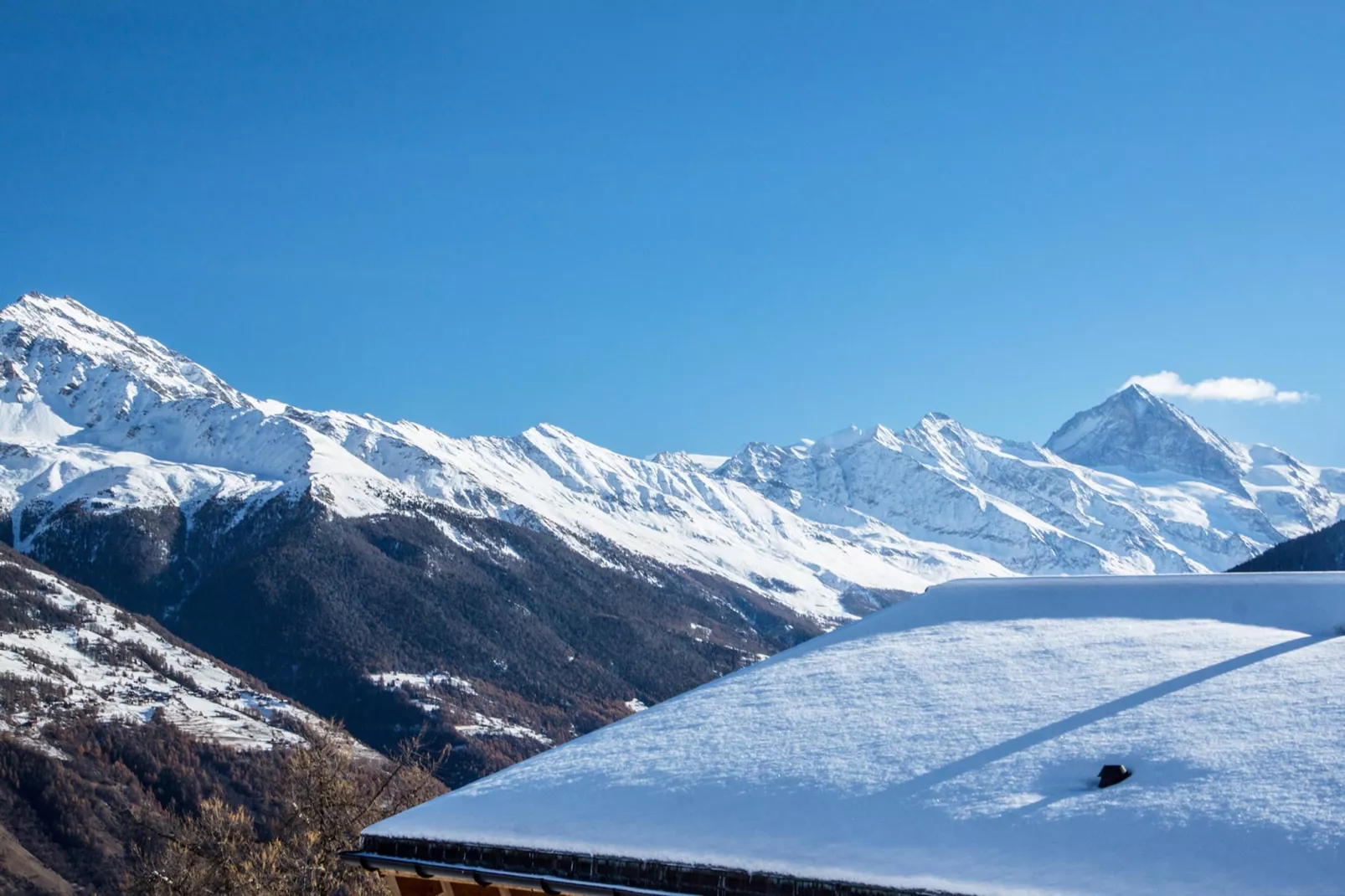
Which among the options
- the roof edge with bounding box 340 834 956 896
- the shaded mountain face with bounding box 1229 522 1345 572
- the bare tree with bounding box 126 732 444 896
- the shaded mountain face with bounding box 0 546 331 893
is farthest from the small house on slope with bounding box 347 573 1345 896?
the shaded mountain face with bounding box 0 546 331 893

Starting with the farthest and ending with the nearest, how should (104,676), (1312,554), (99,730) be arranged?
(104,676), (99,730), (1312,554)

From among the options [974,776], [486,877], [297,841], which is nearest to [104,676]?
[297,841]

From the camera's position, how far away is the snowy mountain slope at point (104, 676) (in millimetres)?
147375

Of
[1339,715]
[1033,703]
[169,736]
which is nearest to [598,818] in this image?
[1033,703]

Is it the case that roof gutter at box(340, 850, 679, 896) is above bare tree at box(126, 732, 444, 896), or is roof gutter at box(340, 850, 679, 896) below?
above

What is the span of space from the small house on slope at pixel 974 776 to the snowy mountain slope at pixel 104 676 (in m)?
140

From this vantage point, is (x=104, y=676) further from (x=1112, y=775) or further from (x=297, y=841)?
(x=1112, y=775)

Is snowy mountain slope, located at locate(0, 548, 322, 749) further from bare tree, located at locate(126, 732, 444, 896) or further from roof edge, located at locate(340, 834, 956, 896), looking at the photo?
roof edge, located at locate(340, 834, 956, 896)

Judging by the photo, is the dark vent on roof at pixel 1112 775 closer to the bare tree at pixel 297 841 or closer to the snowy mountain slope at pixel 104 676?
the bare tree at pixel 297 841

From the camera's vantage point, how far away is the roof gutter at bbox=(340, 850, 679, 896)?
7602 mm

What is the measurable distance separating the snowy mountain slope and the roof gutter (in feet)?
459

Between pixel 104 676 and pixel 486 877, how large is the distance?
179 metres

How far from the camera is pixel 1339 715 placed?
7762mm

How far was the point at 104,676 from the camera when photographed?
164 m
